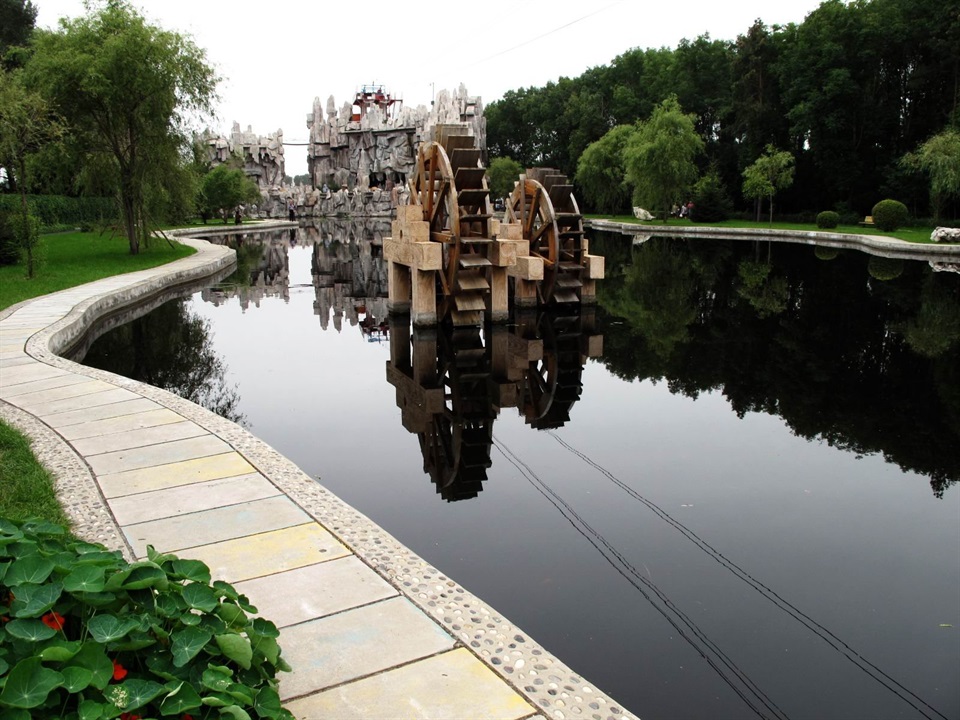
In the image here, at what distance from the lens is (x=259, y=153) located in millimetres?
81812

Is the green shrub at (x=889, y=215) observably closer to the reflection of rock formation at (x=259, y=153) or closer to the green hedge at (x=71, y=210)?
the green hedge at (x=71, y=210)

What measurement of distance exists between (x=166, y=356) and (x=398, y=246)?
5.16 meters

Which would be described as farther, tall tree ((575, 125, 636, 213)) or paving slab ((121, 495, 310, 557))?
tall tree ((575, 125, 636, 213))

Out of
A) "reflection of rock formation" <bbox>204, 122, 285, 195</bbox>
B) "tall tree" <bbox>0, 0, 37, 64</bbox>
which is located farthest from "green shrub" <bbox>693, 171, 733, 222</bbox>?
"reflection of rock formation" <bbox>204, 122, 285, 195</bbox>

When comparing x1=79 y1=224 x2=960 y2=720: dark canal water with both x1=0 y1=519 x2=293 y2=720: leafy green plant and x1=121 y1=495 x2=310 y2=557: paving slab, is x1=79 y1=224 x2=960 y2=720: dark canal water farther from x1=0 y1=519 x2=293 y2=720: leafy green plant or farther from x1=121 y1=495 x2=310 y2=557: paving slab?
x1=0 y1=519 x2=293 y2=720: leafy green plant

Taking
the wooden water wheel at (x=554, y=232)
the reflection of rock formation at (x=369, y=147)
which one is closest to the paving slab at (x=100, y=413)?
the wooden water wheel at (x=554, y=232)

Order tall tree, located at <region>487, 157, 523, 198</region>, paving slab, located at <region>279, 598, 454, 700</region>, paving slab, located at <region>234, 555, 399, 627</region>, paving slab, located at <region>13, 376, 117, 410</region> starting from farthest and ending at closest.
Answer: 1. tall tree, located at <region>487, 157, 523, 198</region>
2. paving slab, located at <region>13, 376, 117, 410</region>
3. paving slab, located at <region>234, 555, 399, 627</region>
4. paving slab, located at <region>279, 598, 454, 700</region>

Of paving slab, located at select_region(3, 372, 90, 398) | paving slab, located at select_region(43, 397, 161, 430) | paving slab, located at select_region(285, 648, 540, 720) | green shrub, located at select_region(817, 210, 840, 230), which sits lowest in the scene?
paving slab, located at select_region(285, 648, 540, 720)

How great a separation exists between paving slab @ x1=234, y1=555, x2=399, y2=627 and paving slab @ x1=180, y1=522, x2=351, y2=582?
0.10 metres

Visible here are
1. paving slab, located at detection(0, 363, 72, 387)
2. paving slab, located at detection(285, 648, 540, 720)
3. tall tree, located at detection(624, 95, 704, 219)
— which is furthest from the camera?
tall tree, located at detection(624, 95, 704, 219)

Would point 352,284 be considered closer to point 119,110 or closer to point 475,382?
point 119,110

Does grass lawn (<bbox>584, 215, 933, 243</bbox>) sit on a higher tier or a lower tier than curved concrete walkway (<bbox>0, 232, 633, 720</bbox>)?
higher

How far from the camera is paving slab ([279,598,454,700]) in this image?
3.93m

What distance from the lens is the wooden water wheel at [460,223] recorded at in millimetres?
15422
